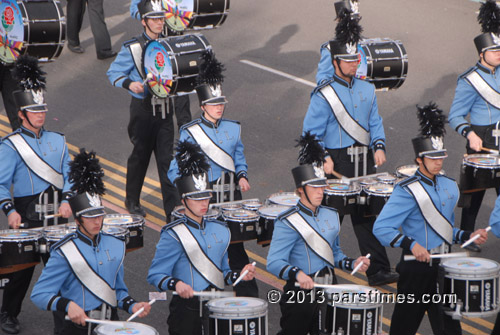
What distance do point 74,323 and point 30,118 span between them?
252 centimetres

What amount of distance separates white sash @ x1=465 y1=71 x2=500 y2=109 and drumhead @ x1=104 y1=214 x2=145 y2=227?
418 cm

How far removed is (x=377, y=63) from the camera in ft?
39.8

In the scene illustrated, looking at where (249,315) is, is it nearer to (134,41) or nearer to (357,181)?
(357,181)

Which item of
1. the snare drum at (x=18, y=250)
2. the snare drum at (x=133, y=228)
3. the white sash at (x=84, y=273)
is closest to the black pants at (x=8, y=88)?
the snare drum at (x=133, y=228)

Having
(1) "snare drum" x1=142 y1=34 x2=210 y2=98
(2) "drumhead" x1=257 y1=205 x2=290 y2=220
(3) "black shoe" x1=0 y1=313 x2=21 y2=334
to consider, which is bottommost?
(3) "black shoe" x1=0 y1=313 x2=21 y2=334

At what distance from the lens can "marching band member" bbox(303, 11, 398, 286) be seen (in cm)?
1095

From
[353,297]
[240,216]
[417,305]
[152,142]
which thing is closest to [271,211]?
[240,216]

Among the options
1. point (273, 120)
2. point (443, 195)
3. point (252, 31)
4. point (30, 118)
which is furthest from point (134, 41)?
point (252, 31)

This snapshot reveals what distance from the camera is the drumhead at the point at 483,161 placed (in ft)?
36.1

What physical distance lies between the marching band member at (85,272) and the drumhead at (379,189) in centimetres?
298

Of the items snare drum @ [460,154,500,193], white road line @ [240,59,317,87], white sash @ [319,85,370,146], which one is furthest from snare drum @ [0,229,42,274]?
white road line @ [240,59,317,87]

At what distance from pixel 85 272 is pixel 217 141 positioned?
272 cm

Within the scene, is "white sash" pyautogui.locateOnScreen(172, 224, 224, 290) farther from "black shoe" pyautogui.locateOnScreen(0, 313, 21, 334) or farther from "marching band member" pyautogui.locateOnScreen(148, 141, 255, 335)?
"black shoe" pyautogui.locateOnScreen(0, 313, 21, 334)

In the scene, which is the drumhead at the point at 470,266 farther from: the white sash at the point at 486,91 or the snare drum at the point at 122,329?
the white sash at the point at 486,91
